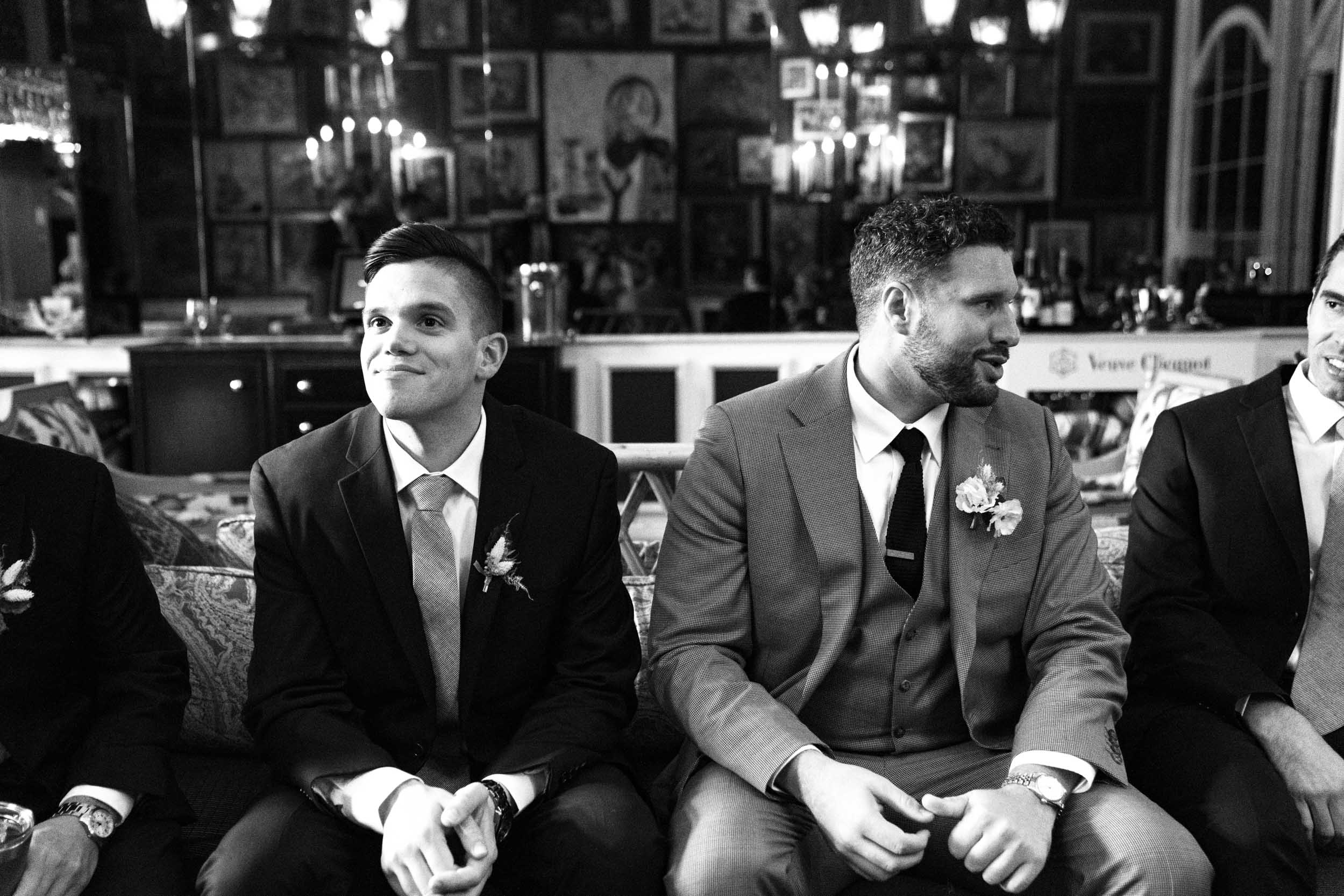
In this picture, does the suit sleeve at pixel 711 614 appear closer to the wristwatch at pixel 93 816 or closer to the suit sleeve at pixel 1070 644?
the suit sleeve at pixel 1070 644

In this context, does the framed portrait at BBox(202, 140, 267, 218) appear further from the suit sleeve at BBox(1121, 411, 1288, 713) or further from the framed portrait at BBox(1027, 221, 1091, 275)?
the suit sleeve at BBox(1121, 411, 1288, 713)

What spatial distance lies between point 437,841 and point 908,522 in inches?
37.9

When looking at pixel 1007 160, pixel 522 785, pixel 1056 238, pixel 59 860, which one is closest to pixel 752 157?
Result: pixel 1007 160

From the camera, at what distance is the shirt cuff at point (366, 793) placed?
186 centimetres

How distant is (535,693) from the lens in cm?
216

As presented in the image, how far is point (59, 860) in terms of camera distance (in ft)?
5.86

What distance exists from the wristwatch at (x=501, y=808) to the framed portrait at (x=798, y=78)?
6616mm

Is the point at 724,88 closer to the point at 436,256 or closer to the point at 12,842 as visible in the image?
the point at 436,256

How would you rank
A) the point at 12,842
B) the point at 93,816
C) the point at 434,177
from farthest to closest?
the point at 434,177 → the point at 93,816 → the point at 12,842

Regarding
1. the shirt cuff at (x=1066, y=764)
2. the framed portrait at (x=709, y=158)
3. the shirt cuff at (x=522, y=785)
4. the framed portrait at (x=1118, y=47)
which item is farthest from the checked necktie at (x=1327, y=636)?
the framed portrait at (x=1118, y=47)

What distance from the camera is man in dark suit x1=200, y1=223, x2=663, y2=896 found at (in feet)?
6.35

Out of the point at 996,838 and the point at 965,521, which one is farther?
the point at 965,521

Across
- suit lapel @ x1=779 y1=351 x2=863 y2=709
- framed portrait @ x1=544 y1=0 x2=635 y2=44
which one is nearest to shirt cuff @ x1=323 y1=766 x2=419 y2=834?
suit lapel @ x1=779 y1=351 x2=863 y2=709

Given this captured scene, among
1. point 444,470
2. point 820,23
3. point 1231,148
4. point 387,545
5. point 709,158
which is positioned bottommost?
point 387,545
